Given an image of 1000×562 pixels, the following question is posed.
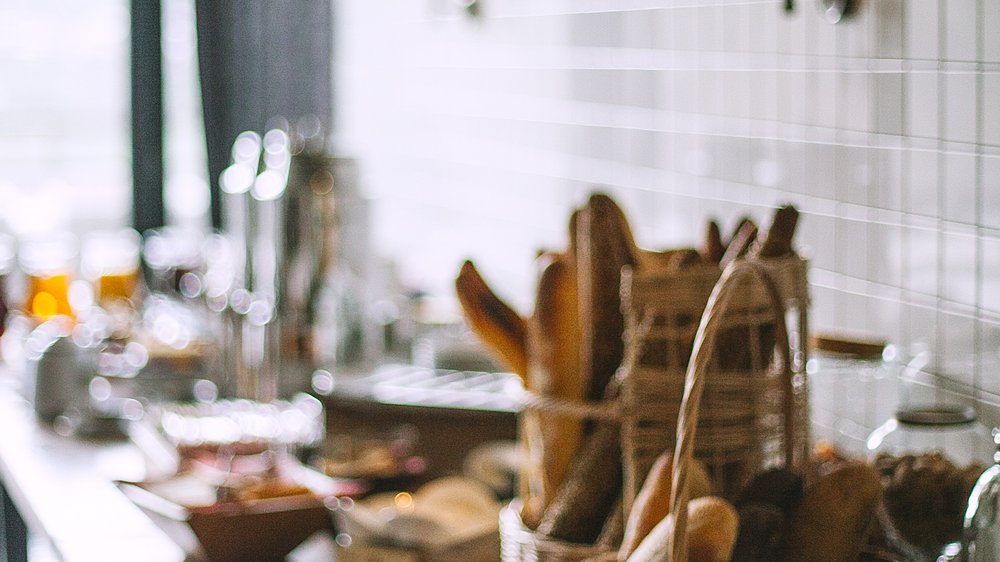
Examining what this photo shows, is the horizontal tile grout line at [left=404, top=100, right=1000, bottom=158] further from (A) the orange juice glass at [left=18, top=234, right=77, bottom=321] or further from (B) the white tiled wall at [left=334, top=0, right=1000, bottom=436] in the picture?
(A) the orange juice glass at [left=18, top=234, right=77, bottom=321]

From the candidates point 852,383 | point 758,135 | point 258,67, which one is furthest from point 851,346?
point 258,67

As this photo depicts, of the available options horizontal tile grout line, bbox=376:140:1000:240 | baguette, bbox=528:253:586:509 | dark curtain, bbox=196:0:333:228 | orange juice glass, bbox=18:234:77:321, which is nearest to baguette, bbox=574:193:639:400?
baguette, bbox=528:253:586:509

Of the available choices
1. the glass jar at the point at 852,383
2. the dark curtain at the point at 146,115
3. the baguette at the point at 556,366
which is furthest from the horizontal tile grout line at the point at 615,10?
the dark curtain at the point at 146,115

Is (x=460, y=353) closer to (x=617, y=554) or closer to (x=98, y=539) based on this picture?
(x=98, y=539)

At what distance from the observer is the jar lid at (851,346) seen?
1.17m

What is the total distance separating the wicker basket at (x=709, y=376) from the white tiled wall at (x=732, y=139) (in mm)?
257

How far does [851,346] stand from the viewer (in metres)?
1.19

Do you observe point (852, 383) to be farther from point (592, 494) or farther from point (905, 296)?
point (592, 494)

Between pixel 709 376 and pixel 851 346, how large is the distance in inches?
8.5

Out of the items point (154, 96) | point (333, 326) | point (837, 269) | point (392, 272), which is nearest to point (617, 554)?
point (837, 269)

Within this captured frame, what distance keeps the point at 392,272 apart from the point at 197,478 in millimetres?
978

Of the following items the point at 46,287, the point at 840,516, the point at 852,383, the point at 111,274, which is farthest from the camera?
the point at 111,274

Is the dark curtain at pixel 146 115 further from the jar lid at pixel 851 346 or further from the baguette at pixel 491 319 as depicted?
the jar lid at pixel 851 346

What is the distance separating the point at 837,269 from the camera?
1.48 m
